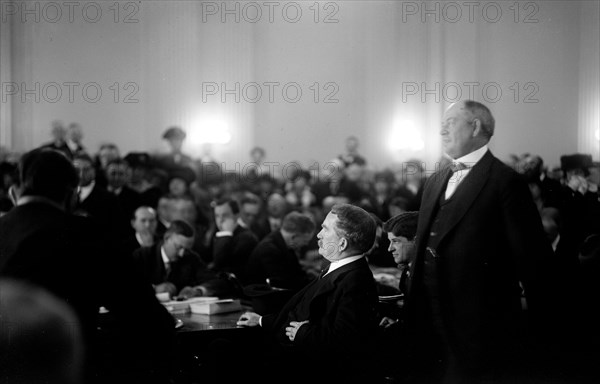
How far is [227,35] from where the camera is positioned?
10.1 metres

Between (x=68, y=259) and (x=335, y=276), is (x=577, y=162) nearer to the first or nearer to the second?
(x=335, y=276)

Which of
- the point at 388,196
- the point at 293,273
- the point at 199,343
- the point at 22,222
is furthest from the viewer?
the point at 388,196

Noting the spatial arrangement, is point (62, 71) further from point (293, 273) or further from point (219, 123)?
point (293, 273)

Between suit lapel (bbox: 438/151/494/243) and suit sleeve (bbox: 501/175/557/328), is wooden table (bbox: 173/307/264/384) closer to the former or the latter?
suit lapel (bbox: 438/151/494/243)

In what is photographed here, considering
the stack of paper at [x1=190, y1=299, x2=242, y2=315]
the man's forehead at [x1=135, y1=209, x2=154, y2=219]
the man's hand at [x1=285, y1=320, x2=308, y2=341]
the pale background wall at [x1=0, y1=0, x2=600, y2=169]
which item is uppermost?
the pale background wall at [x1=0, y1=0, x2=600, y2=169]

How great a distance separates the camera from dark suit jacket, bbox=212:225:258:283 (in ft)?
20.6

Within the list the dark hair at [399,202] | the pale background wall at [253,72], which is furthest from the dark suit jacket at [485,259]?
the dark hair at [399,202]

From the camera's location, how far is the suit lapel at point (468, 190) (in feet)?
10.5

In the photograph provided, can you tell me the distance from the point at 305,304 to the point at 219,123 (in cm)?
662

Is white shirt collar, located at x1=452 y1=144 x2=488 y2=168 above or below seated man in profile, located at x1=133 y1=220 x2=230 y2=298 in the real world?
above

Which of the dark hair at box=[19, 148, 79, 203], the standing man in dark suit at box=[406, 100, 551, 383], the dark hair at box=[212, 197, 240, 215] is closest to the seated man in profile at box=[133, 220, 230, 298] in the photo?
the dark hair at box=[212, 197, 240, 215]

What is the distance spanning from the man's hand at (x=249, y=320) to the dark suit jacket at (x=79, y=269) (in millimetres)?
1216

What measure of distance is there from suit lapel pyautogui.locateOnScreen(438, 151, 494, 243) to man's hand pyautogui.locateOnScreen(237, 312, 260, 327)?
1.02 metres

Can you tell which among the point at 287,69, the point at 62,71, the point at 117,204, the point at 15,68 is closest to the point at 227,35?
the point at 287,69
